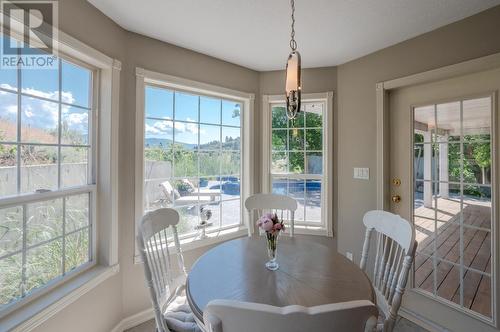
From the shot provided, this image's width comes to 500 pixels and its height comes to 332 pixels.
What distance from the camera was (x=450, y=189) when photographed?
6.67 ft

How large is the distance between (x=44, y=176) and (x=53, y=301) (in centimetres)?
75

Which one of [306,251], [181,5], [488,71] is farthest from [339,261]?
[181,5]

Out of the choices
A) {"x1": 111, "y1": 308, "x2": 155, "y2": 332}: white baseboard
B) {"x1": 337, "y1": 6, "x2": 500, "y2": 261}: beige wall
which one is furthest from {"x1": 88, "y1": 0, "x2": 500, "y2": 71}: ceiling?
{"x1": 111, "y1": 308, "x2": 155, "y2": 332}: white baseboard

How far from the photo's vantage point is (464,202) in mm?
1948

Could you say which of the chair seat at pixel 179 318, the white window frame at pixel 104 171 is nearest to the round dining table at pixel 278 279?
the chair seat at pixel 179 318

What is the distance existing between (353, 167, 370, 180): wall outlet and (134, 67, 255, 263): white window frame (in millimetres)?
1173

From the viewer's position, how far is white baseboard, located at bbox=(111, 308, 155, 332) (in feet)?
6.48

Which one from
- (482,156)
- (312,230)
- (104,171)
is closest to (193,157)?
(104,171)

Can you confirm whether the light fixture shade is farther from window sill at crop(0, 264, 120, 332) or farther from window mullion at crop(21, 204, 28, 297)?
window sill at crop(0, 264, 120, 332)

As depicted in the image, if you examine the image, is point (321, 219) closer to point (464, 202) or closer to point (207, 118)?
point (464, 202)

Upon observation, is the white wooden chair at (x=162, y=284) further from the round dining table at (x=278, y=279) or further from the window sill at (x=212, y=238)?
the window sill at (x=212, y=238)

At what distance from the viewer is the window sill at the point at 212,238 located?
7.73 ft

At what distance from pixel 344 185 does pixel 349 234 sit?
54 centimetres

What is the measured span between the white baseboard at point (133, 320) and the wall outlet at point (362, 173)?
2414 mm
